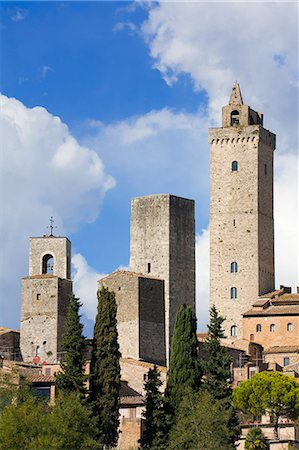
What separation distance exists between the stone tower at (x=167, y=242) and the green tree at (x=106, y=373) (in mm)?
15463

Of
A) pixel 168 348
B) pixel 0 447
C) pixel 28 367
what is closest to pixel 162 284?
pixel 168 348

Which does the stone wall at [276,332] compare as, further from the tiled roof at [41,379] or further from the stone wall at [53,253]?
the tiled roof at [41,379]

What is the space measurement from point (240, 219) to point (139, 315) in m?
18.2

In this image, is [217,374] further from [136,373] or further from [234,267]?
[234,267]

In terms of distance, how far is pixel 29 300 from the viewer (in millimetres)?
70438

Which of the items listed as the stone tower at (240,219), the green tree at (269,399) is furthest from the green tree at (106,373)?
the stone tower at (240,219)

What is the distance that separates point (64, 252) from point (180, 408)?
64.0 feet

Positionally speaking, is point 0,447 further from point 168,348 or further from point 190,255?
point 190,255

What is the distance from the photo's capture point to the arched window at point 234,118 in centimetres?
8788

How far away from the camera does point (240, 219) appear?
8481 centimetres

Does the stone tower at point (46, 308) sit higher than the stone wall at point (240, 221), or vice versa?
the stone wall at point (240, 221)

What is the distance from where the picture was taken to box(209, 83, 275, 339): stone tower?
84.0 metres

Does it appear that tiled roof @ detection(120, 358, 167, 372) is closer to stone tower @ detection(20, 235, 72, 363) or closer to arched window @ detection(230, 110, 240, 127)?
stone tower @ detection(20, 235, 72, 363)

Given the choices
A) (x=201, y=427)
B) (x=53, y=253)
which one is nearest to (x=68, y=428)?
(x=201, y=427)
